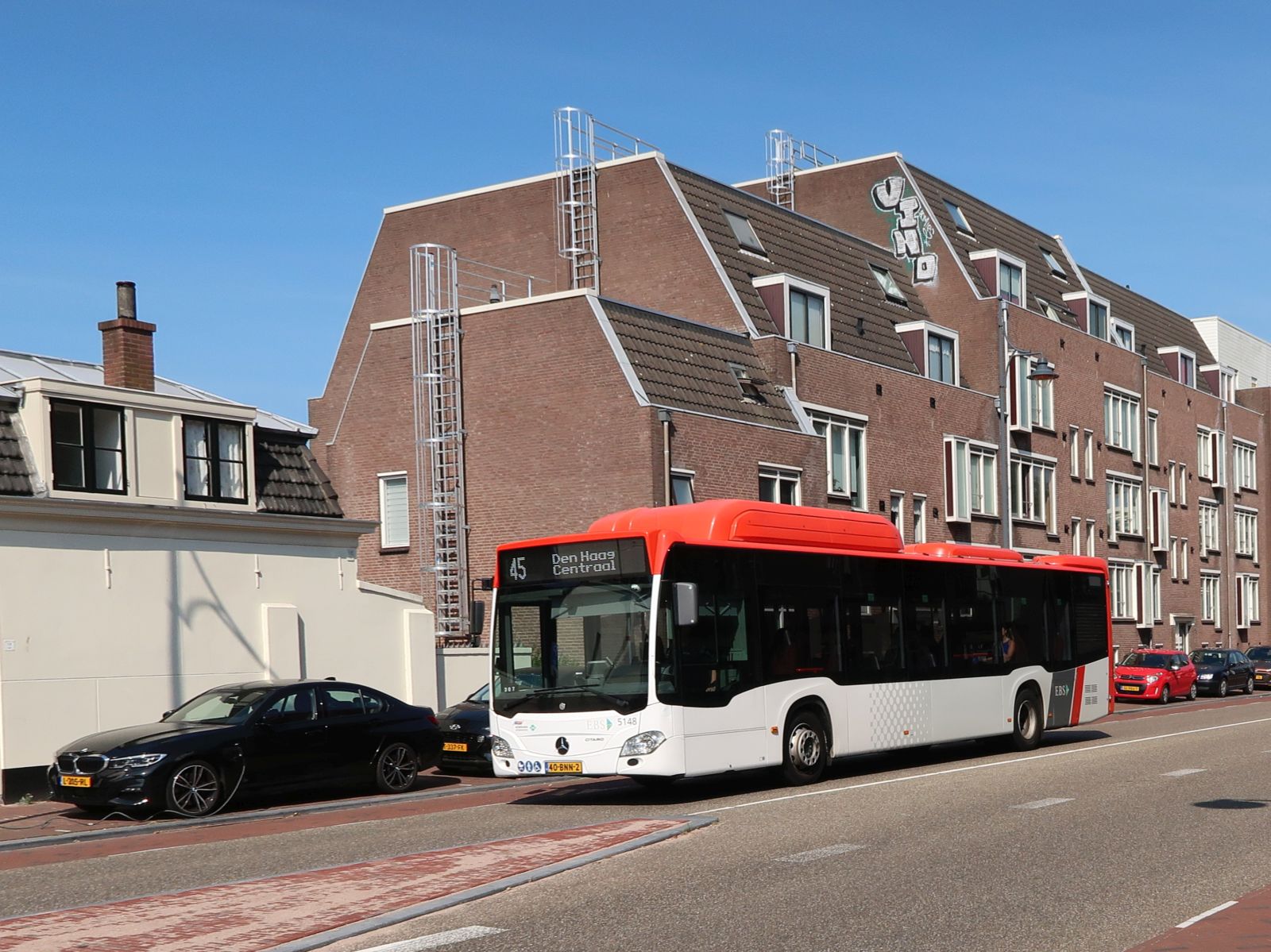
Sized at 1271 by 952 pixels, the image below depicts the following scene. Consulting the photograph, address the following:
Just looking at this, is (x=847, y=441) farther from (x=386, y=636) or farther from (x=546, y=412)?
(x=386, y=636)

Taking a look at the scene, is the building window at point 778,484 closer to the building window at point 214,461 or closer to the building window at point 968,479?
the building window at point 968,479

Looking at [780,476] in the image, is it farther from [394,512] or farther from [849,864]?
[849,864]

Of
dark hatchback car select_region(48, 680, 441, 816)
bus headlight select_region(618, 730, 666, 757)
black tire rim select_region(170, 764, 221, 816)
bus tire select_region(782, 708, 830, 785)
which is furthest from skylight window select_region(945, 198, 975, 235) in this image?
black tire rim select_region(170, 764, 221, 816)

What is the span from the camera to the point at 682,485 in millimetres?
29656

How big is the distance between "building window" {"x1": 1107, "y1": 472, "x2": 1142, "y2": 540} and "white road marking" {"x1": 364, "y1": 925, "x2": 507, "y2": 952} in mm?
46186

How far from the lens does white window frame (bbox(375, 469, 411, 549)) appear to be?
32438mm

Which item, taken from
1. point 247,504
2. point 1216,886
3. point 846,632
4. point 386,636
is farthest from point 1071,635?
point 1216,886

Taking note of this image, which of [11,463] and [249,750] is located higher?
[11,463]

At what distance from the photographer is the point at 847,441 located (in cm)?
3572

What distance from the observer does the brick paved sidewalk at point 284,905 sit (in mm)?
8602

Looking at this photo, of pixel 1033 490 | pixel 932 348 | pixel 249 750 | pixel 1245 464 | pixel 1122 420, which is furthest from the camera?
pixel 1245 464

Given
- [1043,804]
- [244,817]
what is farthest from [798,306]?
[244,817]

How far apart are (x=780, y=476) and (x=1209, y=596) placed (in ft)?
114

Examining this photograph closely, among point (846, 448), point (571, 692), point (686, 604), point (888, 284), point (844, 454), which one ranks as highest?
point (888, 284)
